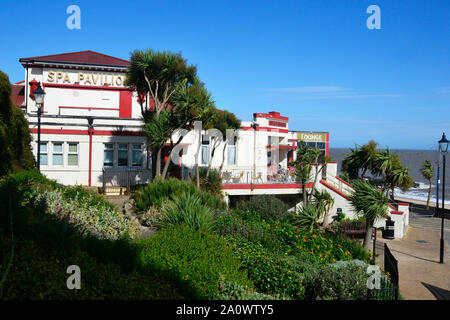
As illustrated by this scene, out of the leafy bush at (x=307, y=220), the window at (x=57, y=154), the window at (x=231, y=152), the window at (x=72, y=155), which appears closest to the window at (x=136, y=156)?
the window at (x=72, y=155)

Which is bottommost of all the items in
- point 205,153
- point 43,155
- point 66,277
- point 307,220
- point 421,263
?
point 421,263

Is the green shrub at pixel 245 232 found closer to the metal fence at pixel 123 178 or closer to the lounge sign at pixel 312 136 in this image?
the metal fence at pixel 123 178

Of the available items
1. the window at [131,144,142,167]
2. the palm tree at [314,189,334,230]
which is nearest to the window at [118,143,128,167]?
the window at [131,144,142,167]

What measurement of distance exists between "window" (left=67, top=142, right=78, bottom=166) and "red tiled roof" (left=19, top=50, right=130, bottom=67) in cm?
736

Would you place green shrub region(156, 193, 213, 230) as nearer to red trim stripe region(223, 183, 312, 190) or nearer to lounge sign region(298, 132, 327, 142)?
red trim stripe region(223, 183, 312, 190)

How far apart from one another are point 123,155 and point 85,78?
7.62 metres

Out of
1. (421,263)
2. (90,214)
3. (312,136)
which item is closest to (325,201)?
(421,263)

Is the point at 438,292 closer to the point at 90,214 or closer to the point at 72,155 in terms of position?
the point at 90,214

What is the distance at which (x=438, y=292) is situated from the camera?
11.2 meters

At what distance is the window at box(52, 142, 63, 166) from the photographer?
20.1 metres
